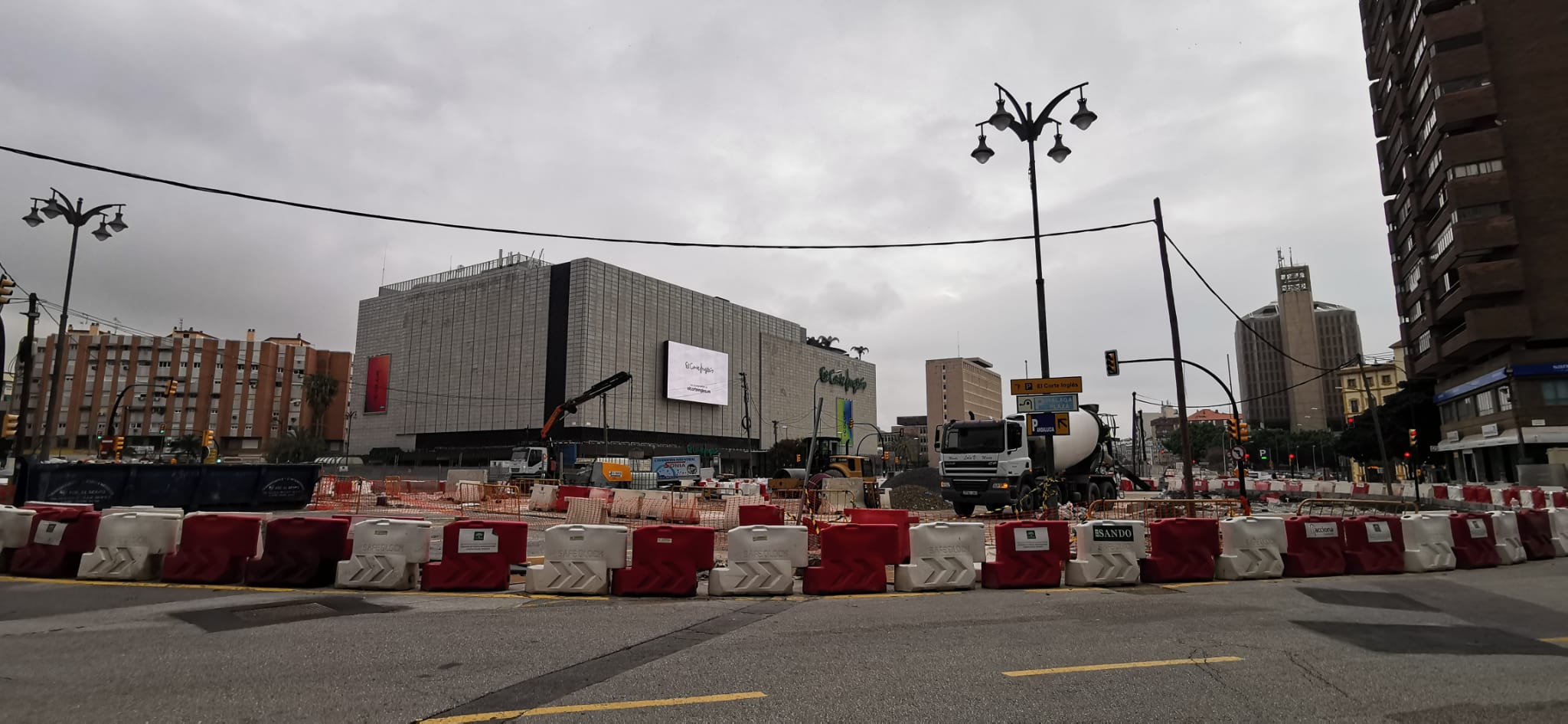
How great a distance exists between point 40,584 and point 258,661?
6460mm

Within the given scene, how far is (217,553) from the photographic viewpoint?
9930mm

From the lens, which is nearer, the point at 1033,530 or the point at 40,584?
the point at 40,584

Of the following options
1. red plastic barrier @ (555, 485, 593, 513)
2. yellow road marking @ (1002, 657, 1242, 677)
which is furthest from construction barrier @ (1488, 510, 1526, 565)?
red plastic barrier @ (555, 485, 593, 513)

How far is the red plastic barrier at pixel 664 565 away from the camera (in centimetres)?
960

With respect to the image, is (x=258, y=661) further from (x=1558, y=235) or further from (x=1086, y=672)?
(x=1558, y=235)

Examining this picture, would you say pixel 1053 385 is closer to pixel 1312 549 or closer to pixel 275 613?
pixel 1312 549

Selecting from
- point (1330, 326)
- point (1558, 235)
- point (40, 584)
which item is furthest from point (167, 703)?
point (1330, 326)

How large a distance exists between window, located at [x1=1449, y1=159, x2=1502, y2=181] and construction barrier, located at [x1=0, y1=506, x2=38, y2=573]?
65.2 metres

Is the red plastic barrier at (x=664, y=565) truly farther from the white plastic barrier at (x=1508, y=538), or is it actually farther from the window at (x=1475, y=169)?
the window at (x=1475, y=169)

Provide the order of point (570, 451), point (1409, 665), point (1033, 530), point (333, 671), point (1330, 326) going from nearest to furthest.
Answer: point (333, 671)
point (1409, 665)
point (1033, 530)
point (570, 451)
point (1330, 326)

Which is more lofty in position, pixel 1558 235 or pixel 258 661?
pixel 1558 235

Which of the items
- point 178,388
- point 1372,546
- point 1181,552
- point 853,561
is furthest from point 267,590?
point 178,388

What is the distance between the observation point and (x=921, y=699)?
5.02 m

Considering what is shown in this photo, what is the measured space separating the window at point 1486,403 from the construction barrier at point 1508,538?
154 ft
